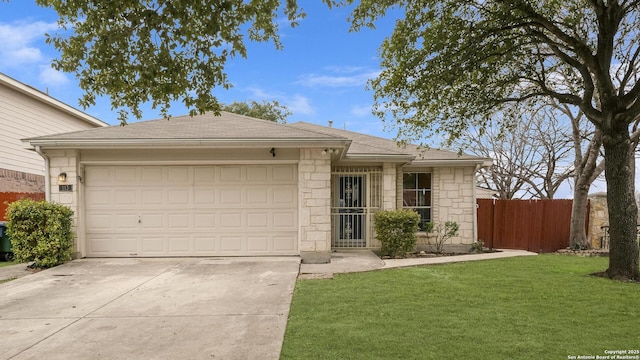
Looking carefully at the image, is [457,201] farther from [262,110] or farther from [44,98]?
[262,110]

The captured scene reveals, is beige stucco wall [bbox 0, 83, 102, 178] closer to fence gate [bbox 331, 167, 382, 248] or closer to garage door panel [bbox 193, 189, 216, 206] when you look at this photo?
garage door panel [bbox 193, 189, 216, 206]

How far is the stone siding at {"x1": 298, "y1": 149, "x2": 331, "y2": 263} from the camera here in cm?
857

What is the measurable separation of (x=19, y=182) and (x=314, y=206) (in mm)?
11565

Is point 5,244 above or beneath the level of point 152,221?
beneath

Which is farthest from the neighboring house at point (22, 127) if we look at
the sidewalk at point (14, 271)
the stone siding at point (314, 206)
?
the stone siding at point (314, 206)

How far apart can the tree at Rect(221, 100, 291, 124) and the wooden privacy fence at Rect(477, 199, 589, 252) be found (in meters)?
18.7

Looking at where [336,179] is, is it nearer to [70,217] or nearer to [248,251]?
[248,251]

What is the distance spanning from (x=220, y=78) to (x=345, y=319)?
4.07 meters

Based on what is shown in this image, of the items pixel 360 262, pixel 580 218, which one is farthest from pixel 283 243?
pixel 580 218

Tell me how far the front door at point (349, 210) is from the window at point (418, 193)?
146cm

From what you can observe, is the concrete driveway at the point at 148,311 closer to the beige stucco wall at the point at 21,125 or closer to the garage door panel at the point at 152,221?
the garage door panel at the point at 152,221

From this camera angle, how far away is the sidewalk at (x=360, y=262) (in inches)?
299

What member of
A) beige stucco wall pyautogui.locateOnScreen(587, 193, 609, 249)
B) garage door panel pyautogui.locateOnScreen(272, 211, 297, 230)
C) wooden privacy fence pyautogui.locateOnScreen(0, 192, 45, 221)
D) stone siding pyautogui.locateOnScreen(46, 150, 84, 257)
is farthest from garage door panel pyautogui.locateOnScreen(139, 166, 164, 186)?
beige stucco wall pyautogui.locateOnScreen(587, 193, 609, 249)

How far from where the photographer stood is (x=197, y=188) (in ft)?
29.6
